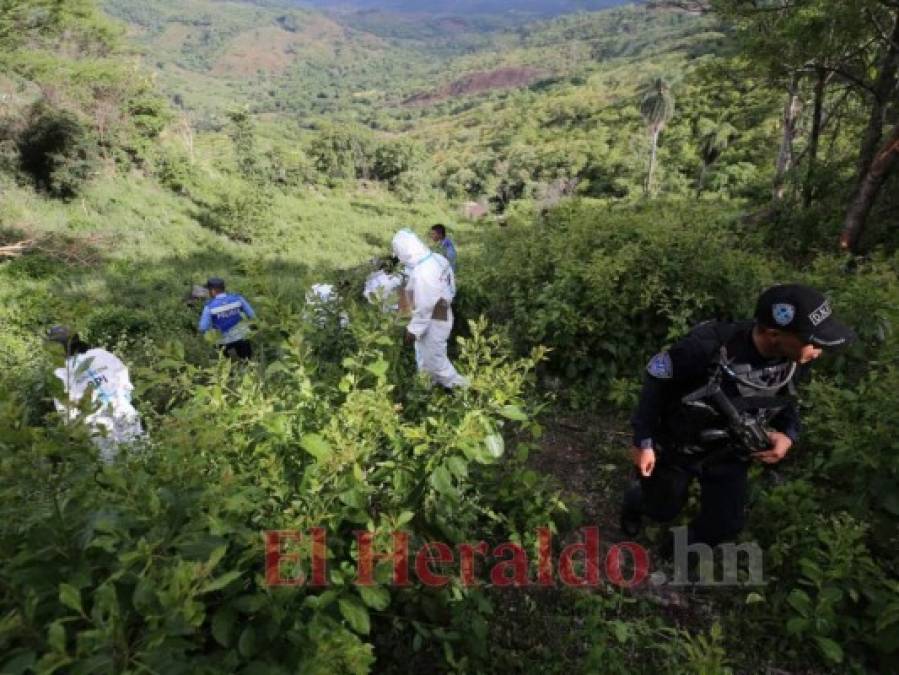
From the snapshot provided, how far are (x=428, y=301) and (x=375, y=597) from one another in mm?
2847

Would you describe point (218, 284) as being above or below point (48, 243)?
above

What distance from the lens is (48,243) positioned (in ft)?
48.2

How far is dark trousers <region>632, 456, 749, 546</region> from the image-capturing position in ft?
9.29

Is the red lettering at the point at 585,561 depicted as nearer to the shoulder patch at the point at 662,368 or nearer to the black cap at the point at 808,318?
the shoulder patch at the point at 662,368

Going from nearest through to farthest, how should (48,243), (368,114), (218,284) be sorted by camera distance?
(218,284)
(48,243)
(368,114)

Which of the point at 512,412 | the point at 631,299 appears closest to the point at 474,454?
the point at 512,412

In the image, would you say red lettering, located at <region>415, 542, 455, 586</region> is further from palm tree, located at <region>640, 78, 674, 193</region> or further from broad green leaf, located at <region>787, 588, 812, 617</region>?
palm tree, located at <region>640, 78, 674, 193</region>

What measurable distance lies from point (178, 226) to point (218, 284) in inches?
677

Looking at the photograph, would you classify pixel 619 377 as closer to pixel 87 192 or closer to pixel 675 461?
pixel 675 461

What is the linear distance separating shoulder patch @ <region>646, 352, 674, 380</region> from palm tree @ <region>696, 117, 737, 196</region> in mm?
49340

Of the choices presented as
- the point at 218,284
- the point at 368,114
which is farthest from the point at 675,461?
the point at 368,114

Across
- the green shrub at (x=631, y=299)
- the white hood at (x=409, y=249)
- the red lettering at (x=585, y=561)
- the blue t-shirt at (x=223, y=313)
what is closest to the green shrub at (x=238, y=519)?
the red lettering at (x=585, y=561)

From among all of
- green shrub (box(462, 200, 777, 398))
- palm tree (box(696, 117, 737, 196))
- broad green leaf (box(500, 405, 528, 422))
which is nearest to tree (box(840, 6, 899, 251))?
green shrub (box(462, 200, 777, 398))

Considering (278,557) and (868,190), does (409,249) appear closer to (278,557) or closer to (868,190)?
(278,557)
